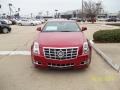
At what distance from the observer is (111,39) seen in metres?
15.1

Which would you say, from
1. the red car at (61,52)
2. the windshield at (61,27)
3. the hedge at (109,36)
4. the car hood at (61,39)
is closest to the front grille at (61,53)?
the red car at (61,52)

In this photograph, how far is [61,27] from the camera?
988 centimetres

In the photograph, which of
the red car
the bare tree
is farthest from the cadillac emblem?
the bare tree

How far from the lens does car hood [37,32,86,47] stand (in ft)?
26.2

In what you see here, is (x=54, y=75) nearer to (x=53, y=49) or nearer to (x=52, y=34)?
(x=53, y=49)

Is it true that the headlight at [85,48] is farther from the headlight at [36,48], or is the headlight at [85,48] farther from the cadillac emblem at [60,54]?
the headlight at [36,48]

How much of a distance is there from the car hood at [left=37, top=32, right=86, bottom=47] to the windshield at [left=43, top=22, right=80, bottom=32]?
1.64ft

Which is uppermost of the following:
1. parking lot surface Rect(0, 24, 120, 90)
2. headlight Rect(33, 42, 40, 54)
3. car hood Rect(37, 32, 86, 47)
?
car hood Rect(37, 32, 86, 47)

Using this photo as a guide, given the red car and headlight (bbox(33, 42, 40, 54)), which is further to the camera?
headlight (bbox(33, 42, 40, 54))

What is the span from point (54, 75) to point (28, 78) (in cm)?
79

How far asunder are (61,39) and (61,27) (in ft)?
5.28

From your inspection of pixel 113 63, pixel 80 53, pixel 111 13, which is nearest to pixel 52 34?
pixel 80 53

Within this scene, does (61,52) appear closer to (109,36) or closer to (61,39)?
(61,39)

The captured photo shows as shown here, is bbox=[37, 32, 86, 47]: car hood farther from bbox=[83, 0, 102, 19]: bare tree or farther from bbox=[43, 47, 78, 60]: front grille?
bbox=[83, 0, 102, 19]: bare tree
